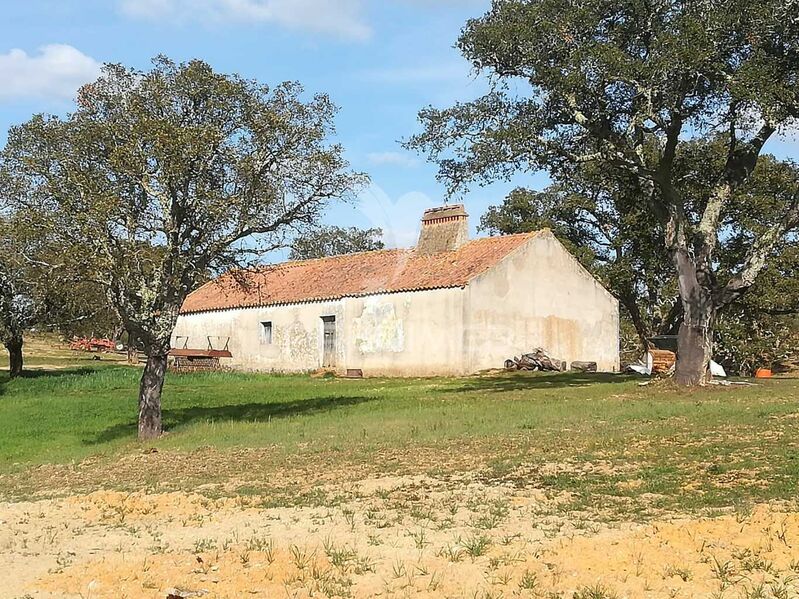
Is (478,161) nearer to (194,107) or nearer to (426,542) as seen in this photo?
(194,107)

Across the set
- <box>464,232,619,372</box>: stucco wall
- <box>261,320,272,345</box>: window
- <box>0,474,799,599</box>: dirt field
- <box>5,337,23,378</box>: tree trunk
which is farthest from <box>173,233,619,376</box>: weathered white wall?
<box>0,474,799,599</box>: dirt field

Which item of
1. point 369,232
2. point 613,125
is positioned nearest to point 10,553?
point 613,125

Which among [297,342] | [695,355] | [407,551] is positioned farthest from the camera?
[297,342]

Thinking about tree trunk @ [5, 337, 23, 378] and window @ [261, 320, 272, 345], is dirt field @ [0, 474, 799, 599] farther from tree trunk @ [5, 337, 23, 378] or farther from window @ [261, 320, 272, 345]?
window @ [261, 320, 272, 345]

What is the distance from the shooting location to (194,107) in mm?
17938

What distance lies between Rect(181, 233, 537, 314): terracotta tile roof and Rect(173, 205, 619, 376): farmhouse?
8 centimetres

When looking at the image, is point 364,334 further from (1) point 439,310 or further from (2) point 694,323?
(2) point 694,323

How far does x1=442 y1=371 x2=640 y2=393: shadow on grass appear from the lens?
26.7 m

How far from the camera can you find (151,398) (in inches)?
701

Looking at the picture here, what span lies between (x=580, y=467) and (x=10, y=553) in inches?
245

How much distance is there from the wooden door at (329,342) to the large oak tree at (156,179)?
2222 cm

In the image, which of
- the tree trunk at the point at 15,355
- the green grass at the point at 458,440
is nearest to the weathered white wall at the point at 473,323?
the green grass at the point at 458,440

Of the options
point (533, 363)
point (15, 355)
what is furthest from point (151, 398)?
point (15, 355)

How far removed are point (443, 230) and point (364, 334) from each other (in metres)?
5.82
